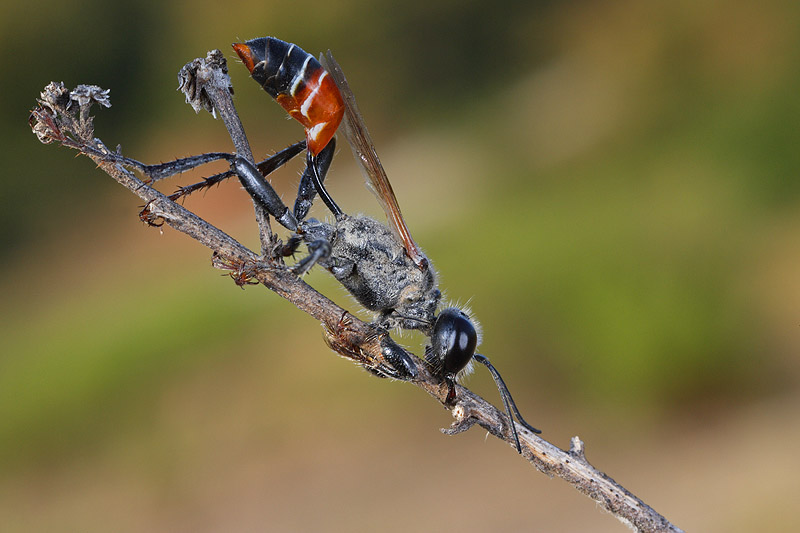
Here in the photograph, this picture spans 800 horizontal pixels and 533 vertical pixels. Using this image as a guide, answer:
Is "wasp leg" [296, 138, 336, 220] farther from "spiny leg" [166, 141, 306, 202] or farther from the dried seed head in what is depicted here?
the dried seed head

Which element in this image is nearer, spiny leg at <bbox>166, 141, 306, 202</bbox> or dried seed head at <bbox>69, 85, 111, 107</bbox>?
dried seed head at <bbox>69, 85, 111, 107</bbox>

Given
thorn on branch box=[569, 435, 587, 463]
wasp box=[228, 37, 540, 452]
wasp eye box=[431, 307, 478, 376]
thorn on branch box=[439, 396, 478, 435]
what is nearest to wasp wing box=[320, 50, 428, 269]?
wasp box=[228, 37, 540, 452]

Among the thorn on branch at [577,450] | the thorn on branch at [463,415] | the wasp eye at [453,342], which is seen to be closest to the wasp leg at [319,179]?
the wasp eye at [453,342]

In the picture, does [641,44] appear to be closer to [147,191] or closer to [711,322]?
[711,322]

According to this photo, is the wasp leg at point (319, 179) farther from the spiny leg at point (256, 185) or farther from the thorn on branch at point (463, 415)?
the thorn on branch at point (463, 415)

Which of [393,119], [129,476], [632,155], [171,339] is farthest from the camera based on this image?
[393,119]

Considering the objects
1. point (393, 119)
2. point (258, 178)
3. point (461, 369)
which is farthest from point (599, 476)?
point (393, 119)

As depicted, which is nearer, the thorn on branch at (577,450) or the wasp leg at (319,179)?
the thorn on branch at (577,450)
